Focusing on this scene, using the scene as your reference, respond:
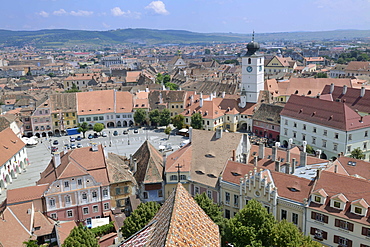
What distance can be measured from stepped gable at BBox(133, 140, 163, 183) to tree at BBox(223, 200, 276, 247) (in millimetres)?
16760

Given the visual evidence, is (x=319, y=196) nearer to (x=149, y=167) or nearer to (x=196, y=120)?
(x=149, y=167)

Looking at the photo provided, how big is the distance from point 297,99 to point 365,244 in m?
45.2

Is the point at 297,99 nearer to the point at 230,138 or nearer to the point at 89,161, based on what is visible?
the point at 230,138

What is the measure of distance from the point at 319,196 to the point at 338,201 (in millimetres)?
1824

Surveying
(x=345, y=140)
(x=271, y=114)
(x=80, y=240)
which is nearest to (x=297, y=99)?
(x=271, y=114)

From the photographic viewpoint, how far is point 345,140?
195 feet

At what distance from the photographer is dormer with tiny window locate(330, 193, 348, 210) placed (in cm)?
3242

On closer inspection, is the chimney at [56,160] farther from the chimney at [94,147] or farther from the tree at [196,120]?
the tree at [196,120]

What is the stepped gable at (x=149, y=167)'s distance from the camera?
45.8 meters

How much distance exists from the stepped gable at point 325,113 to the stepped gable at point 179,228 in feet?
164

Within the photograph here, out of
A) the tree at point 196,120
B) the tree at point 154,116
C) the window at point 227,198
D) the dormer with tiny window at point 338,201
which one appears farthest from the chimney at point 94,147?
the tree at point 154,116

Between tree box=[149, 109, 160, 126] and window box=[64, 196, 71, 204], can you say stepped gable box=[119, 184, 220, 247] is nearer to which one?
window box=[64, 196, 71, 204]

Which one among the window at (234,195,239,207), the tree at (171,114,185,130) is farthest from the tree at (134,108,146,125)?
the window at (234,195,239,207)

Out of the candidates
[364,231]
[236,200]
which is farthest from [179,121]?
[364,231]
